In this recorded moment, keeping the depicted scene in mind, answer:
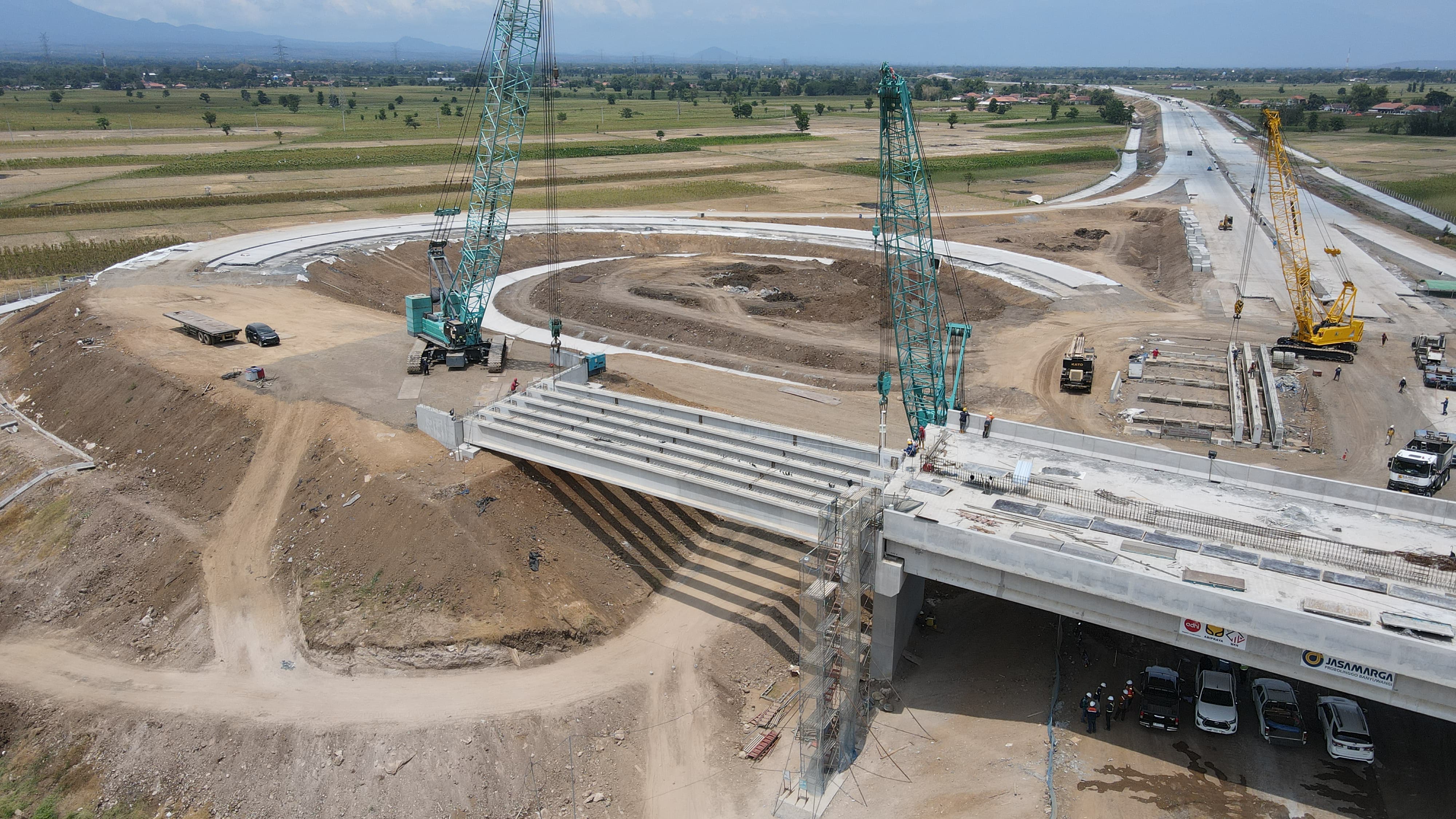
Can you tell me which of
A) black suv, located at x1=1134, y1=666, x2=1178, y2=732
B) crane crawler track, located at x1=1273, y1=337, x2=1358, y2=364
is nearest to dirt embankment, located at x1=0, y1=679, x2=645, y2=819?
black suv, located at x1=1134, y1=666, x2=1178, y2=732

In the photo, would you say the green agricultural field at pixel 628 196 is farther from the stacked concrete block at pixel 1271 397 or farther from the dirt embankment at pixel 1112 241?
the stacked concrete block at pixel 1271 397

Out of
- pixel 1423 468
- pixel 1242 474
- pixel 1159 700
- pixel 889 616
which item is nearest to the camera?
pixel 1159 700

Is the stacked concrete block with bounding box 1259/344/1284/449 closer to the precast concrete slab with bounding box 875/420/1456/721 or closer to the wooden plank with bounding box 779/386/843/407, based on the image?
the precast concrete slab with bounding box 875/420/1456/721

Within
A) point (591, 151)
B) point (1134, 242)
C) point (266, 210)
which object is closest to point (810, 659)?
point (1134, 242)

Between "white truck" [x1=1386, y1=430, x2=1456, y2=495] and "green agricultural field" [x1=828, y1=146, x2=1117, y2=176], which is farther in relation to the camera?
"green agricultural field" [x1=828, y1=146, x2=1117, y2=176]

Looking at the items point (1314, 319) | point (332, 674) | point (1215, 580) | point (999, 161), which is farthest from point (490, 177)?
point (999, 161)

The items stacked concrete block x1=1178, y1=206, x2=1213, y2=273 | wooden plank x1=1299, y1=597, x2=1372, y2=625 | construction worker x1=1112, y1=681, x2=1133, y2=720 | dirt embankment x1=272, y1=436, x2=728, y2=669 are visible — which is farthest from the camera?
stacked concrete block x1=1178, y1=206, x2=1213, y2=273

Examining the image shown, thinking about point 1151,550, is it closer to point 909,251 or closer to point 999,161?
point 909,251
